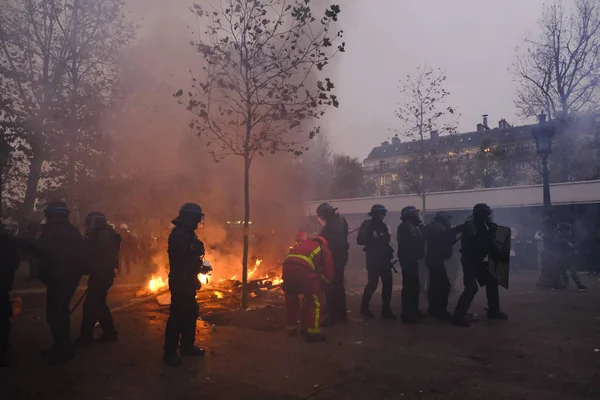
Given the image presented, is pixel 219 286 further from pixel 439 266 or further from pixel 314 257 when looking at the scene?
pixel 439 266

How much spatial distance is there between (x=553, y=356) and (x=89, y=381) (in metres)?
4.86

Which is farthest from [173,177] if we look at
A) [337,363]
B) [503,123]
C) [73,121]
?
[503,123]

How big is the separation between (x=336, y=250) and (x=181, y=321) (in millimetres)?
2777

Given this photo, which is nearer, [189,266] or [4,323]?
[4,323]

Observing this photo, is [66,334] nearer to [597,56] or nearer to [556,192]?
[556,192]

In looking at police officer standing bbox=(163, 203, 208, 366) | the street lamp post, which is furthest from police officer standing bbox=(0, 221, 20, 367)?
the street lamp post

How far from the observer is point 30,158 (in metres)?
14.6

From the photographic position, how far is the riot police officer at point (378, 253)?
7.30 meters

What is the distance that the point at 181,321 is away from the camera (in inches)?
206

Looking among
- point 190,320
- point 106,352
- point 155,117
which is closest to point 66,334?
point 106,352

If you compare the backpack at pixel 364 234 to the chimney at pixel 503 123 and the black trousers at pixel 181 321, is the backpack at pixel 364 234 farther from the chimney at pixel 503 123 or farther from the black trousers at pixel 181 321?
the chimney at pixel 503 123

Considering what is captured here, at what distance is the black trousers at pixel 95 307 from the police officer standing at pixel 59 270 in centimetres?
50

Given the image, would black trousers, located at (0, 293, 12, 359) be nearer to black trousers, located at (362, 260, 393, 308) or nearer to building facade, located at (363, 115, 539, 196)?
black trousers, located at (362, 260, 393, 308)

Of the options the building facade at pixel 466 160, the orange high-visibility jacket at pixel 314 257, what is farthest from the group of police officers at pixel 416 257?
the building facade at pixel 466 160
